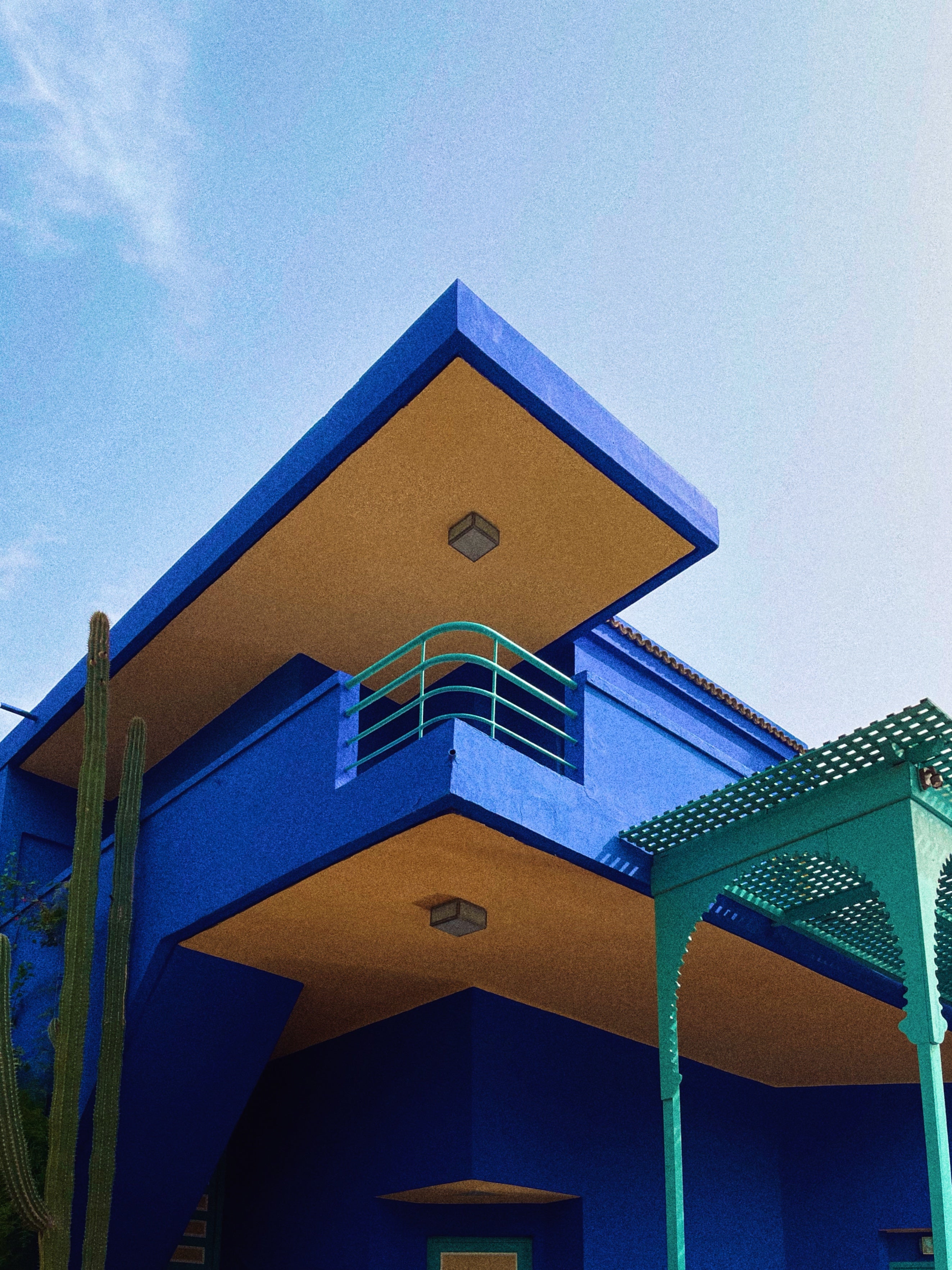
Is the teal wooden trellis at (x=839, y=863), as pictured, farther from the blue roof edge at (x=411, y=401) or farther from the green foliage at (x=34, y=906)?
the green foliage at (x=34, y=906)

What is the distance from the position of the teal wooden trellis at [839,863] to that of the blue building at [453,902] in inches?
13.9

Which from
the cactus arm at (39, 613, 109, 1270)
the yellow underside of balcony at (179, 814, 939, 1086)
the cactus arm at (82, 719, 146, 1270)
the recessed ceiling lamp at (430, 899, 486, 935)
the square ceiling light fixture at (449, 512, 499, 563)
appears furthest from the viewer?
the square ceiling light fixture at (449, 512, 499, 563)

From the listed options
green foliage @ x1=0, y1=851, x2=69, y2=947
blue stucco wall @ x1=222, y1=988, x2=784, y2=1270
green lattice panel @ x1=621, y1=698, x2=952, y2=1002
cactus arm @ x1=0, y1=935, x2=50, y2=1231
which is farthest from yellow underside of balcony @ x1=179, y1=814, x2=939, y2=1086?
cactus arm @ x1=0, y1=935, x2=50, y2=1231

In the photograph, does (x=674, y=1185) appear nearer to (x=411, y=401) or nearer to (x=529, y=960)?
(x=529, y=960)

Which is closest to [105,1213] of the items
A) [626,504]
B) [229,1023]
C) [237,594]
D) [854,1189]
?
[229,1023]

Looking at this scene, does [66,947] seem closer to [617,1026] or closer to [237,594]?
[237,594]

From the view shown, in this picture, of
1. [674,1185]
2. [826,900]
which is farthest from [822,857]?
[674,1185]

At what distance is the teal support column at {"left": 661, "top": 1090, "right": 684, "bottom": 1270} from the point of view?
7492mm

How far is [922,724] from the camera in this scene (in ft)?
22.6

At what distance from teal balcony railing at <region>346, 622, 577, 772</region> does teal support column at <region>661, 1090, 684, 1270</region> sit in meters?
2.14

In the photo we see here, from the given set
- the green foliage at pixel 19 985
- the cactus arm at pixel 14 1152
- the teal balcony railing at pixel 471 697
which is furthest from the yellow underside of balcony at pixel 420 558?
the cactus arm at pixel 14 1152

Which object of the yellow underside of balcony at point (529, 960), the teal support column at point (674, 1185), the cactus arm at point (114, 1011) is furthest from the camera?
the cactus arm at point (114, 1011)

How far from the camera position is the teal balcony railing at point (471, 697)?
8109mm

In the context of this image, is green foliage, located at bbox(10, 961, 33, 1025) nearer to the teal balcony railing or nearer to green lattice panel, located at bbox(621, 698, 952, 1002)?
the teal balcony railing
